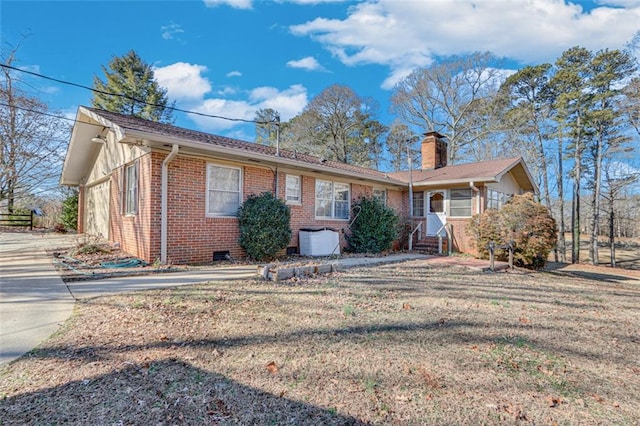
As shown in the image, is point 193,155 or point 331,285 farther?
point 193,155

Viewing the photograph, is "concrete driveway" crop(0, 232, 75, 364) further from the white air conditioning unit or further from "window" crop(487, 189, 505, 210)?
"window" crop(487, 189, 505, 210)

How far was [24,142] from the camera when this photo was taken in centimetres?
1861

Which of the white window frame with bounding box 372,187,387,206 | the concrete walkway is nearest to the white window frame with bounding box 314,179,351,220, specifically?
the white window frame with bounding box 372,187,387,206

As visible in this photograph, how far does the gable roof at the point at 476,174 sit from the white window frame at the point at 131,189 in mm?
9374

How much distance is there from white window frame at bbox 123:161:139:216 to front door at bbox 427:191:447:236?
33.4 feet

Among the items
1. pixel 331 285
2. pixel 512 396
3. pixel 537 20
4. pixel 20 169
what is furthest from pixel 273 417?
pixel 20 169

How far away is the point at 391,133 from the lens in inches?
1026

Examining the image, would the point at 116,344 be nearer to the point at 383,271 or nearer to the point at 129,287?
the point at 129,287

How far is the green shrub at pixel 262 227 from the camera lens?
784 centimetres

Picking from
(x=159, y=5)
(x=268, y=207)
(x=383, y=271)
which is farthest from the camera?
(x=159, y=5)

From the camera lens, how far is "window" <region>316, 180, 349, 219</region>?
33.9ft

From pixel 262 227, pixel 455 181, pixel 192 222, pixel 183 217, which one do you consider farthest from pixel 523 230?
pixel 183 217

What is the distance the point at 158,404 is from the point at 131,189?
26.2ft

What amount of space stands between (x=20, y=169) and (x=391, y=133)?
82.7ft
